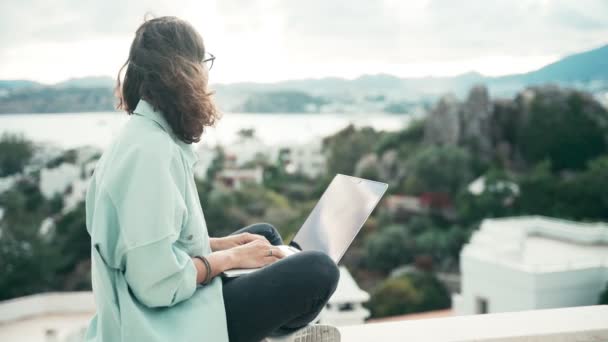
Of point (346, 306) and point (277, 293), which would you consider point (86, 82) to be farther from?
point (277, 293)

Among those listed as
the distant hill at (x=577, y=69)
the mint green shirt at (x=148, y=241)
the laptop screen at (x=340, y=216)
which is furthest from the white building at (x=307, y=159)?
the mint green shirt at (x=148, y=241)

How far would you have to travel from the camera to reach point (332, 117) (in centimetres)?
2622

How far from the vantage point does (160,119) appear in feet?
3.27

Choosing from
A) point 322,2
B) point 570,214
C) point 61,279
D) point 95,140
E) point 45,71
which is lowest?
point 61,279

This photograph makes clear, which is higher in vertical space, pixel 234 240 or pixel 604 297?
pixel 234 240

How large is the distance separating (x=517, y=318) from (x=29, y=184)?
19.6 metres

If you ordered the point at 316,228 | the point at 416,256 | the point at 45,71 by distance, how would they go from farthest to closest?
the point at 45,71 < the point at 416,256 < the point at 316,228

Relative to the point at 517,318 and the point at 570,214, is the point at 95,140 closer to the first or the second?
the point at 570,214

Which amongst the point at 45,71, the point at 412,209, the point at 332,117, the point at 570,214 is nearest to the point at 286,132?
the point at 332,117

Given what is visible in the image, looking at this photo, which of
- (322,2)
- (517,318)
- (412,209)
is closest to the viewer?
(517,318)

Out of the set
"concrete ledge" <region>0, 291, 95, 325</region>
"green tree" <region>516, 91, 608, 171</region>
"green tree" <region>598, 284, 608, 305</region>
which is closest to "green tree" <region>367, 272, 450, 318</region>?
"green tree" <region>598, 284, 608, 305</region>

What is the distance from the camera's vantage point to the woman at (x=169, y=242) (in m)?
0.92

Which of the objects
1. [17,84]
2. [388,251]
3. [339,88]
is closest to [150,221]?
[17,84]

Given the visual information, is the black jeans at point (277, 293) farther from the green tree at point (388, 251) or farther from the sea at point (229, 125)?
the green tree at point (388, 251)
